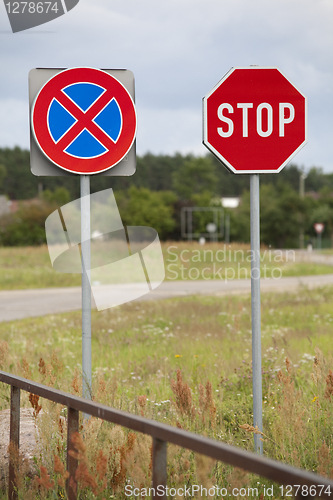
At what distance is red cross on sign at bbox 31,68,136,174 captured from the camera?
374cm

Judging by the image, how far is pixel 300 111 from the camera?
3398 mm

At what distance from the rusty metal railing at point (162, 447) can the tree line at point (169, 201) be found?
2000 inches

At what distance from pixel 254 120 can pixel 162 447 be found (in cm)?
220

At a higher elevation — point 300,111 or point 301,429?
point 300,111

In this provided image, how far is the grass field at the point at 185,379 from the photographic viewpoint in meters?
2.73

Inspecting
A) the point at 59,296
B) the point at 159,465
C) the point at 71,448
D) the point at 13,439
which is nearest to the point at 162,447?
the point at 159,465

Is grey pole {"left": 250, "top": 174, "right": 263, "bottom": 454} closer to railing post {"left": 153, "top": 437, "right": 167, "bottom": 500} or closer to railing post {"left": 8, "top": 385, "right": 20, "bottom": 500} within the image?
railing post {"left": 8, "top": 385, "right": 20, "bottom": 500}

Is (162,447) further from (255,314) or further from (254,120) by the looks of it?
(254,120)

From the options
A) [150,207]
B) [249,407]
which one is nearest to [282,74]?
[249,407]

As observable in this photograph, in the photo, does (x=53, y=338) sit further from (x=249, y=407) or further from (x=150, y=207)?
(x=150, y=207)

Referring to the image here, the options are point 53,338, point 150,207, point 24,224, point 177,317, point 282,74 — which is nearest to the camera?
point 282,74

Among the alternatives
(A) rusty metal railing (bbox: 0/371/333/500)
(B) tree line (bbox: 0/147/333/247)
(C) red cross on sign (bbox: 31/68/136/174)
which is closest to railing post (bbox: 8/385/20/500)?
(A) rusty metal railing (bbox: 0/371/333/500)

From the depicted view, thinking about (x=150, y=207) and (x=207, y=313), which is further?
(x=150, y=207)

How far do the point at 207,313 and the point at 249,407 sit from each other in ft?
23.5
